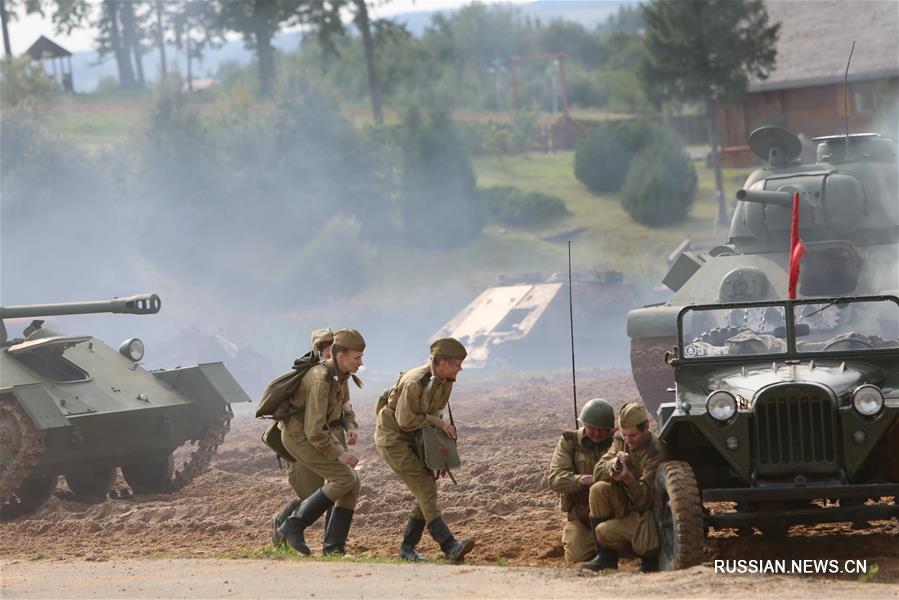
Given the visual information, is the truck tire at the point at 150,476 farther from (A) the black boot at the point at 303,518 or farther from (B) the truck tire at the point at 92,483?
(A) the black boot at the point at 303,518

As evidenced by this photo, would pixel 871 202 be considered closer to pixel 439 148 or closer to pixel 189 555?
pixel 189 555

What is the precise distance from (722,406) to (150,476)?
26.5 feet

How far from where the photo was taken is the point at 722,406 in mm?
8438

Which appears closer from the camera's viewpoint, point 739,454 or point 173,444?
point 739,454

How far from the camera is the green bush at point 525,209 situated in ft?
142

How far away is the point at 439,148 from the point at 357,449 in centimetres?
2649

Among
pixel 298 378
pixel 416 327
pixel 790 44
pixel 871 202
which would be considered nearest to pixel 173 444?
pixel 298 378

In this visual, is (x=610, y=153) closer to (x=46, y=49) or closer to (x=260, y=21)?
(x=260, y=21)

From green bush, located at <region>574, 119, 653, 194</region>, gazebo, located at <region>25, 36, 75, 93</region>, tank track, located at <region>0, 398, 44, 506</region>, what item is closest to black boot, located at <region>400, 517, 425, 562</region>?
tank track, located at <region>0, 398, 44, 506</region>

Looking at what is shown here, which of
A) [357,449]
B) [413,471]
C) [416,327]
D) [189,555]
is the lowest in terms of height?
[416,327]

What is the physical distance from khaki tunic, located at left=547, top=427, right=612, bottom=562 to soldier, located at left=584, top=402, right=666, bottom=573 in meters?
0.24

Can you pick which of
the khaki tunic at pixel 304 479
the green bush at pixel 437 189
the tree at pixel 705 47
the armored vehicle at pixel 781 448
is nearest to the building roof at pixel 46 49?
the green bush at pixel 437 189

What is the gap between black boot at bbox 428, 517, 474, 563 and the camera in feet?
30.2

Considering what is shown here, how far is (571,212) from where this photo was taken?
43656 millimetres
